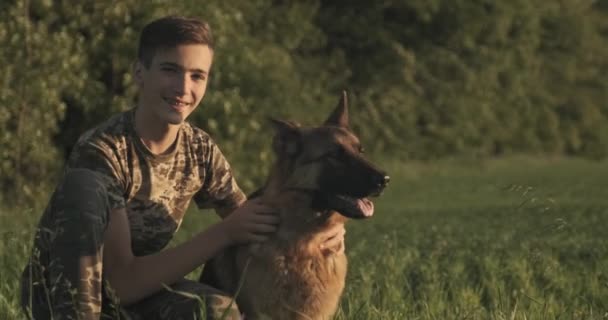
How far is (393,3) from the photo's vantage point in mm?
25109

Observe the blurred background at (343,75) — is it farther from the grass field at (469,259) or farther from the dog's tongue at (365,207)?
the dog's tongue at (365,207)

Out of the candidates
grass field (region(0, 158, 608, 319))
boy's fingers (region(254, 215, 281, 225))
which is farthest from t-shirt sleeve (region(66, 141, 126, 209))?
grass field (region(0, 158, 608, 319))

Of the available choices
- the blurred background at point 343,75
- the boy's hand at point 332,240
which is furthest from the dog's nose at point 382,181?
the blurred background at point 343,75

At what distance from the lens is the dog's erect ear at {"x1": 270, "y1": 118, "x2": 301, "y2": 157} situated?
4555 millimetres

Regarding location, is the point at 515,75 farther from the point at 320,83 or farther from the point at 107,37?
the point at 107,37

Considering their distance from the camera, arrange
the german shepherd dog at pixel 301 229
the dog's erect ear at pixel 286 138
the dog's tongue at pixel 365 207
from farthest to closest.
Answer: the dog's erect ear at pixel 286 138
the dog's tongue at pixel 365 207
the german shepherd dog at pixel 301 229

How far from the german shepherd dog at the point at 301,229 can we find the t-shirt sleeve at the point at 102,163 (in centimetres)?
61

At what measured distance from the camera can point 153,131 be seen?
4359 mm

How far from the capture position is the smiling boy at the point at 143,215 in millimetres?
3898

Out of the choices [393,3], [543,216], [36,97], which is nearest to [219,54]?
[36,97]

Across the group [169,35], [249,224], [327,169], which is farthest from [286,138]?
[169,35]

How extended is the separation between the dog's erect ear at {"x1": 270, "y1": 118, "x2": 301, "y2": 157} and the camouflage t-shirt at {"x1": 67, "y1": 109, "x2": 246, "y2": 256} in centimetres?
32

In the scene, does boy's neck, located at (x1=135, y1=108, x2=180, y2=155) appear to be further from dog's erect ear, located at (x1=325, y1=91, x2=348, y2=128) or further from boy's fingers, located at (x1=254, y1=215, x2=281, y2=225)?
dog's erect ear, located at (x1=325, y1=91, x2=348, y2=128)

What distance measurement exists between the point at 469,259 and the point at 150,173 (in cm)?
405
